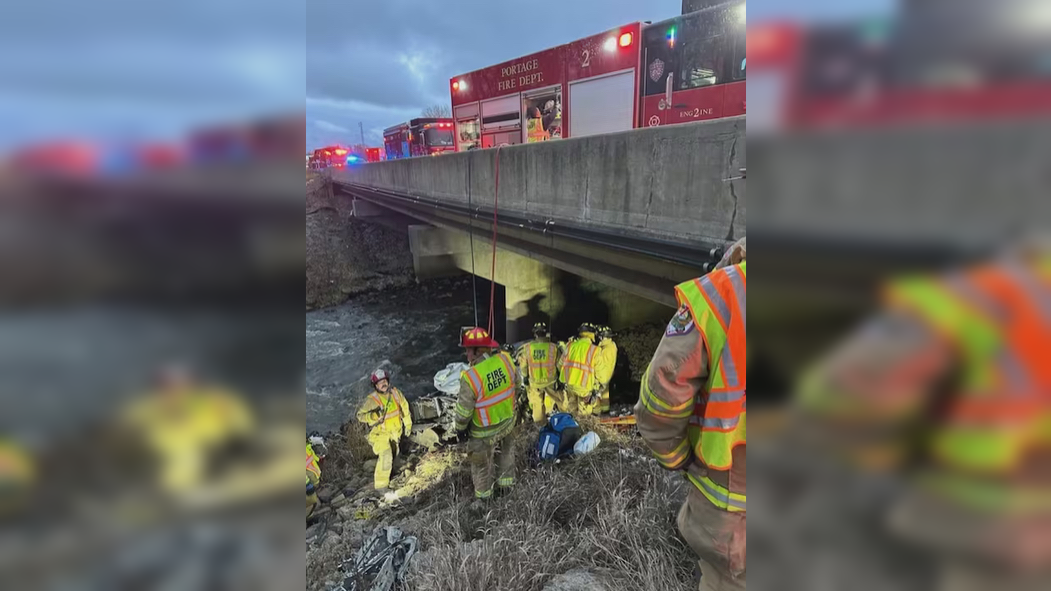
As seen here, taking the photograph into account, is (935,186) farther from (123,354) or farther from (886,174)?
(123,354)

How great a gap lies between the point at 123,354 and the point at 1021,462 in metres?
1.06

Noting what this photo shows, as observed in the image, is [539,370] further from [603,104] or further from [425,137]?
Result: [425,137]

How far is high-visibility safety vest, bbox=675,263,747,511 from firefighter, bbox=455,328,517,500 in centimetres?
328

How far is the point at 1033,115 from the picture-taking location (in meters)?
0.41

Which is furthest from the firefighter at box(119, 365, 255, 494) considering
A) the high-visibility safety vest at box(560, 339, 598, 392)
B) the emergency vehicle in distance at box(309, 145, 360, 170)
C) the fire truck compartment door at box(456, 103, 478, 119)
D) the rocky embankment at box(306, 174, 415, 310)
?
the emergency vehicle in distance at box(309, 145, 360, 170)

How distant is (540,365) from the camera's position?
715 cm

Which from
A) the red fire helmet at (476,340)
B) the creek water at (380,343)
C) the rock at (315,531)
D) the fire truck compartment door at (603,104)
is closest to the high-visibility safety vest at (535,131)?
the fire truck compartment door at (603,104)

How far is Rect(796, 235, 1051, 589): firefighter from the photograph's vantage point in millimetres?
535

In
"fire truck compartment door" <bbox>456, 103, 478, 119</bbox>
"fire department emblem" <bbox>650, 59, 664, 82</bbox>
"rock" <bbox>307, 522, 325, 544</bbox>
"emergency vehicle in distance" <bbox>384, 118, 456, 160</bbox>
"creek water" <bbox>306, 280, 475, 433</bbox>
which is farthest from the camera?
"emergency vehicle in distance" <bbox>384, 118, 456, 160</bbox>

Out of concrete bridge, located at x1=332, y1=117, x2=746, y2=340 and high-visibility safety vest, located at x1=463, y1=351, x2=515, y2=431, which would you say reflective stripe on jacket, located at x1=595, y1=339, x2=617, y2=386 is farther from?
high-visibility safety vest, located at x1=463, y1=351, x2=515, y2=431

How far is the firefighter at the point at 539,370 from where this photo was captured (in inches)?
282

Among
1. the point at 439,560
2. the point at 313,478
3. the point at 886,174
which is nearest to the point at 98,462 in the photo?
the point at 886,174

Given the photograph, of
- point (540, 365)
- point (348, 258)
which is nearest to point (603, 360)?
point (540, 365)

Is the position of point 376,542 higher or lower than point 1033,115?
lower
